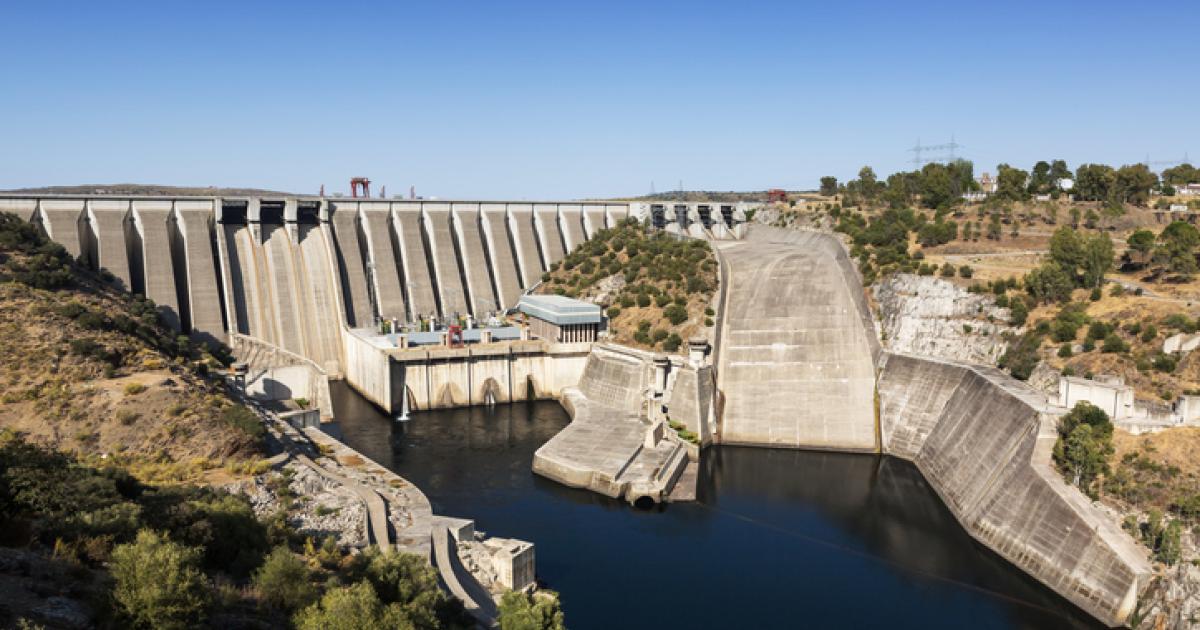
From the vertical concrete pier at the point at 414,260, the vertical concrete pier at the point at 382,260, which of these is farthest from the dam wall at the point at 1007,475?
the vertical concrete pier at the point at 382,260

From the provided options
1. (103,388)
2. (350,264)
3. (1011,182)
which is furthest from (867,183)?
(103,388)

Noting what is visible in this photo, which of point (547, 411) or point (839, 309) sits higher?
point (839, 309)

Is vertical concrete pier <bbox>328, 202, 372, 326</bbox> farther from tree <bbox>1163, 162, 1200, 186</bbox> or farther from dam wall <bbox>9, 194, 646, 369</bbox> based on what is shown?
tree <bbox>1163, 162, 1200, 186</bbox>

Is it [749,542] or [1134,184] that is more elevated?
[1134,184]

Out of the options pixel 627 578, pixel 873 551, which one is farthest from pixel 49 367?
pixel 873 551

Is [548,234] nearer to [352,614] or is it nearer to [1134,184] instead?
[1134,184]

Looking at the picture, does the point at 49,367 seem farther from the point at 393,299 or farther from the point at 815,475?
the point at 815,475
